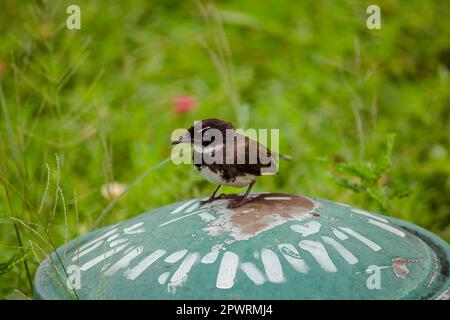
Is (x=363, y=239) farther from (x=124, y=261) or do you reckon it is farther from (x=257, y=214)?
(x=124, y=261)

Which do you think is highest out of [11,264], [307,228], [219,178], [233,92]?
[233,92]

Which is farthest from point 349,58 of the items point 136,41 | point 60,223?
point 60,223

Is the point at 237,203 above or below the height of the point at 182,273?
above

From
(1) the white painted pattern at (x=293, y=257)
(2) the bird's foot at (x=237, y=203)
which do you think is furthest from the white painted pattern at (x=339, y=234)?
(2) the bird's foot at (x=237, y=203)

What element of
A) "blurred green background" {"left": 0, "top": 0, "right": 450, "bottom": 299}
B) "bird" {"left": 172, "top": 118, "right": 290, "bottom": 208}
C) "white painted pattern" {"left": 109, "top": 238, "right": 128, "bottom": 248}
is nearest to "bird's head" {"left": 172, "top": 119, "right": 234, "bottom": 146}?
"bird" {"left": 172, "top": 118, "right": 290, "bottom": 208}

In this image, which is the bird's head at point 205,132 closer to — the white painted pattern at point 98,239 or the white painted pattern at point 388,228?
the white painted pattern at point 98,239

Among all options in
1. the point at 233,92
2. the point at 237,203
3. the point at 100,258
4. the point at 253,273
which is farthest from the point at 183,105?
the point at 253,273

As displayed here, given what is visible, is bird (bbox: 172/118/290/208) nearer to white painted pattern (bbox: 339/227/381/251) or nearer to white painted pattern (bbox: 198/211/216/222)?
white painted pattern (bbox: 198/211/216/222)
